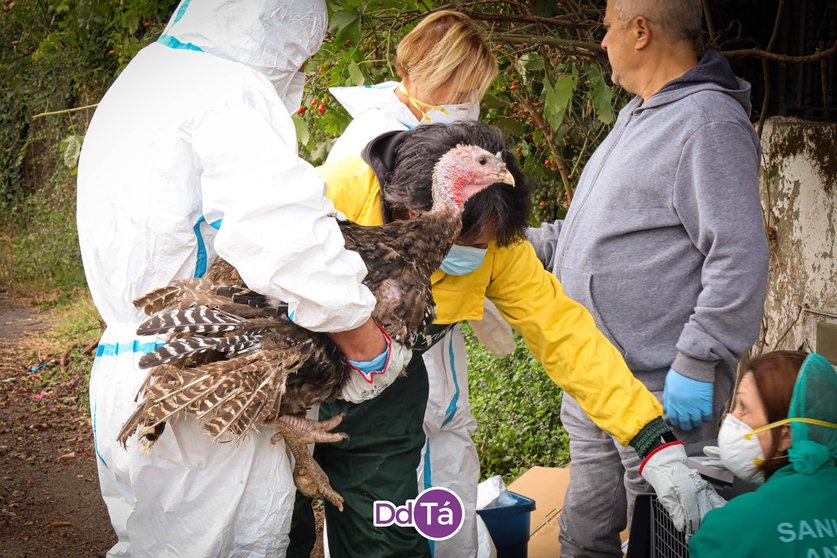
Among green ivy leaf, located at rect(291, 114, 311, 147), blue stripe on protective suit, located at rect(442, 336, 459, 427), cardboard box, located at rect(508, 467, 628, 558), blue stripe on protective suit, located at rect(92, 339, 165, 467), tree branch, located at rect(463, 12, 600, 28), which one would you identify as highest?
tree branch, located at rect(463, 12, 600, 28)

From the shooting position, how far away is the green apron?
2574 mm

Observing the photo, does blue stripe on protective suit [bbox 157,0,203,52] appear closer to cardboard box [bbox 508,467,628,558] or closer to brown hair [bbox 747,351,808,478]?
brown hair [bbox 747,351,808,478]

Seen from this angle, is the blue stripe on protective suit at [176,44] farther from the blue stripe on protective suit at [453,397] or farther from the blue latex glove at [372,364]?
the blue stripe on protective suit at [453,397]

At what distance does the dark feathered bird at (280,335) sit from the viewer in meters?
2.21

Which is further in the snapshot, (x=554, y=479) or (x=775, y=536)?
(x=554, y=479)

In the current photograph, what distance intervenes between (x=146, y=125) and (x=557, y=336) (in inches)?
52.2

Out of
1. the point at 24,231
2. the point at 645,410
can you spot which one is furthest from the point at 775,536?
the point at 24,231

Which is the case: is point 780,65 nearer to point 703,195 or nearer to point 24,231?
point 703,195

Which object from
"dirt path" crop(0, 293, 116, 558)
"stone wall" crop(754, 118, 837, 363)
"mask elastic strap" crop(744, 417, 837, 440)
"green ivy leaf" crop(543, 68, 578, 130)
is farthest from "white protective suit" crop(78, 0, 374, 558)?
"stone wall" crop(754, 118, 837, 363)

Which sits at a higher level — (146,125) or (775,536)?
(146,125)

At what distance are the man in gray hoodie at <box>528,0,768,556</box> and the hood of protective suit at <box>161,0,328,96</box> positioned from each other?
1.21 metres

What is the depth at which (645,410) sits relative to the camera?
2654 mm

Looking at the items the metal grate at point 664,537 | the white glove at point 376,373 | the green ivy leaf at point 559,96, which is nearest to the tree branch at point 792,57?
the green ivy leaf at point 559,96

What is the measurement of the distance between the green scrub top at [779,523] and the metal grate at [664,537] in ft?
0.52
